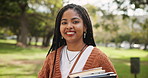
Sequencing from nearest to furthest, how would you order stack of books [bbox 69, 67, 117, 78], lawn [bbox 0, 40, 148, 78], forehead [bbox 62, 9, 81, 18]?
stack of books [bbox 69, 67, 117, 78] → forehead [bbox 62, 9, 81, 18] → lawn [bbox 0, 40, 148, 78]

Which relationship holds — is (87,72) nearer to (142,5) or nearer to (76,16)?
(76,16)

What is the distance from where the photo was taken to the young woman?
5.57ft

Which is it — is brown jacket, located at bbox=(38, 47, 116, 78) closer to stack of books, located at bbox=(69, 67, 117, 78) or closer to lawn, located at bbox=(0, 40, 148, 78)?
stack of books, located at bbox=(69, 67, 117, 78)

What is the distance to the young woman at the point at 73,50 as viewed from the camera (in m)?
1.70

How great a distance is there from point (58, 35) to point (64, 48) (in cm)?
14

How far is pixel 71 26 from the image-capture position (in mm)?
1736

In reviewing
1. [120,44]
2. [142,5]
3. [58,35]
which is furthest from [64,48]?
[120,44]

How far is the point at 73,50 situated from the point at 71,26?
0.24 metres

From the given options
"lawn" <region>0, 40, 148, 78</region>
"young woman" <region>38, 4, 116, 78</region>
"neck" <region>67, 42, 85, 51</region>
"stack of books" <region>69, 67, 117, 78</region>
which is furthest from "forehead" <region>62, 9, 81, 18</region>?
"lawn" <region>0, 40, 148, 78</region>

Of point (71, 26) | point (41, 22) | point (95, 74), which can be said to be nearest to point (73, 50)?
point (71, 26)

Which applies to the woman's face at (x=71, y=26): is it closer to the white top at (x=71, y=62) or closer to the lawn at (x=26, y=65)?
the white top at (x=71, y=62)

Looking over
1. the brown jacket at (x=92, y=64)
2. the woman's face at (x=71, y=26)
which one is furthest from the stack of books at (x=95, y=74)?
the woman's face at (x=71, y=26)

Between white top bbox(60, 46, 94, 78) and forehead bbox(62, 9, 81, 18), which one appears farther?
forehead bbox(62, 9, 81, 18)

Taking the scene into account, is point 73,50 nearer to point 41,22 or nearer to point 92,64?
point 92,64
